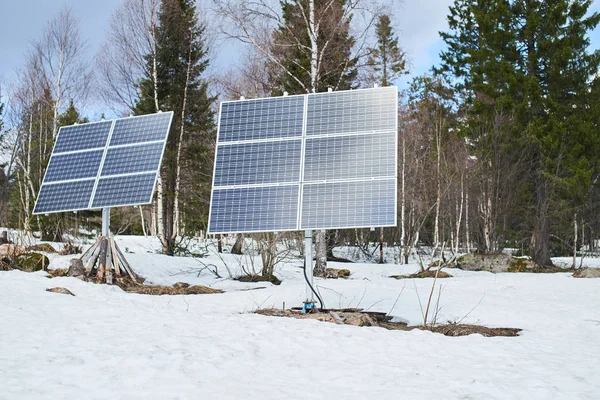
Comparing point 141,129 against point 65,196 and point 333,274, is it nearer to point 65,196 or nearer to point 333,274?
point 65,196

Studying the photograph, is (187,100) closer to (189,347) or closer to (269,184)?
(269,184)

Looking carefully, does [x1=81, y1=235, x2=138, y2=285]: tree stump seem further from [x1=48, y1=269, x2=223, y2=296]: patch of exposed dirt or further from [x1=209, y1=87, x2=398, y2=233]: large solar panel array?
[x1=209, y1=87, x2=398, y2=233]: large solar panel array

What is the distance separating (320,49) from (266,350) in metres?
16.3

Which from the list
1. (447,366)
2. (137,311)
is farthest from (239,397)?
(137,311)

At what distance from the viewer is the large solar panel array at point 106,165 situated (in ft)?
42.8

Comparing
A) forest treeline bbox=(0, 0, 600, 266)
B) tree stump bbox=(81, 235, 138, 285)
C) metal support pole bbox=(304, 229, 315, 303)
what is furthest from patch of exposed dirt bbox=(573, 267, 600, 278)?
tree stump bbox=(81, 235, 138, 285)

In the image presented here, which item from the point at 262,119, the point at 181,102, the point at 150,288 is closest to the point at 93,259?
the point at 150,288

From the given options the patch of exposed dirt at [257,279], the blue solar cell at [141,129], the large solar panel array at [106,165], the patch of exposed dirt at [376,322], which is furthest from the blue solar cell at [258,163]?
the patch of exposed dirt at [257,279]

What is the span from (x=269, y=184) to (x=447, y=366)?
15.2 ft

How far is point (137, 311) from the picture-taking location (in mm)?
9633

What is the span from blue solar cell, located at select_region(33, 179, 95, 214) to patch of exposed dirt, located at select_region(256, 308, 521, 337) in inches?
232

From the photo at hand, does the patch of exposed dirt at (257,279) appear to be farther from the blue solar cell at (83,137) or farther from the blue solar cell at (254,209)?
the blue solar cell at (254,209)

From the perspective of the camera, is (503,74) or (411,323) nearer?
(411,323)

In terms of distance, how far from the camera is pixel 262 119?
10773 mm
